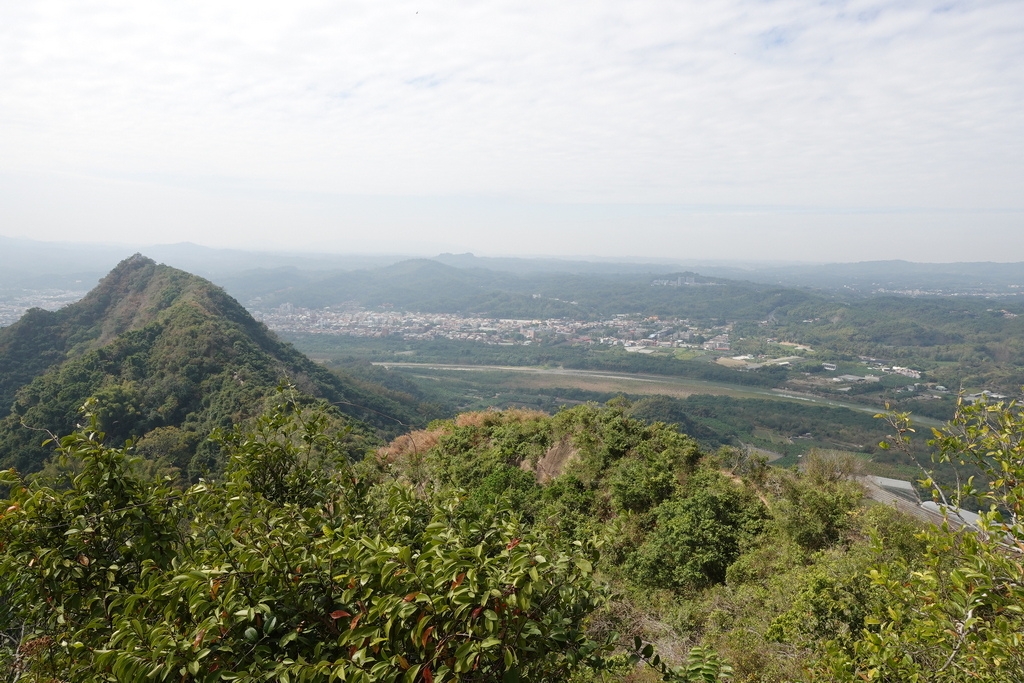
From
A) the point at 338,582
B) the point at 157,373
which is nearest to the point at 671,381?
the point at 157,373

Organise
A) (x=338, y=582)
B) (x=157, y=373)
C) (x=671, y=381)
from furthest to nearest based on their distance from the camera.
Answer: (x=671, y=381), (x=157, y=373), (x=338, y=582)

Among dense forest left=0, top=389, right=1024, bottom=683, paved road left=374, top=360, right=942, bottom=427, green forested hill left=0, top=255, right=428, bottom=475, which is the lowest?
paved road left=374, top=360, right=942, bottom=427

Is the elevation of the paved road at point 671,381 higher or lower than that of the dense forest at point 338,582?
lower

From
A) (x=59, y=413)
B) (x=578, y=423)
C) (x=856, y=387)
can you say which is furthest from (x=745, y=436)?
(x=59, y=413)

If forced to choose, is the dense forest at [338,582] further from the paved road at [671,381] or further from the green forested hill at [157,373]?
the paved road at [671,381]

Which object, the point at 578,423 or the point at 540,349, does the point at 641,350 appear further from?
the point at 578,423

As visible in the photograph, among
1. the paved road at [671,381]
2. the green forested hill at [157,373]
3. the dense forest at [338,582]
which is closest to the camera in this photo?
the dense forest at [338,582]

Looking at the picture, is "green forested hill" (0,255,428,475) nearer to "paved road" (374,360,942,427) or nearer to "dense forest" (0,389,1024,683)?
"dense forest" (0,389,1024,683)

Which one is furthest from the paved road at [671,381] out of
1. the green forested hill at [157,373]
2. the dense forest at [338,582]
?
the dense forest at [338,582]

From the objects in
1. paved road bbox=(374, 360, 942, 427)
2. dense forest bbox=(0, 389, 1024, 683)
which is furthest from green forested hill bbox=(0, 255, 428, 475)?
paved road bbox=(374, 360, 942, 427)

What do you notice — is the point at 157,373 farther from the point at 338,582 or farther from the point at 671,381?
the point at 671,381
